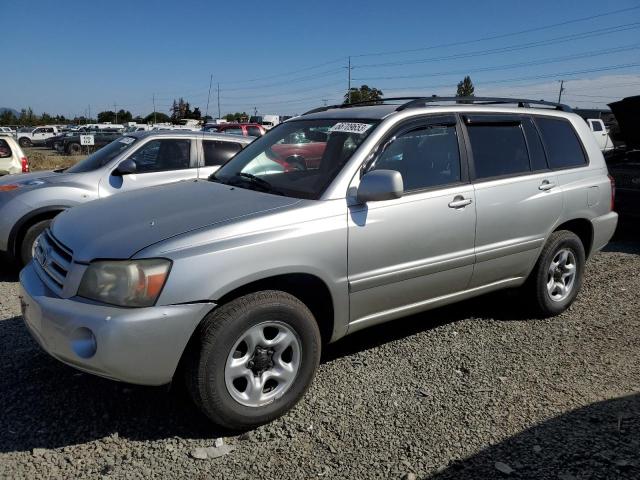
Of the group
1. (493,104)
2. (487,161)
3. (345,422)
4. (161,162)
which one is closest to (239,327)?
(345,422)

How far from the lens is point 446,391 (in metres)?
3.42

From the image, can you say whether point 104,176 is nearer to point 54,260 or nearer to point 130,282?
point 54,260

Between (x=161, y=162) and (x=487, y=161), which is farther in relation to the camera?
(x=161, y=162)

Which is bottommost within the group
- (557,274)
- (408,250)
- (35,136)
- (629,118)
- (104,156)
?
(557,274)

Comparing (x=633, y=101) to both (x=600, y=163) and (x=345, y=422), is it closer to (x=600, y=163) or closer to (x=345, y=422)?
(x=600, y=163)

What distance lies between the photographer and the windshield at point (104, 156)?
253 inches

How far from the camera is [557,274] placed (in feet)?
15.4

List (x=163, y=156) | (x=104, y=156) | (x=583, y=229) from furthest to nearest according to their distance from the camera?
(x=163, y=156), (x=104, y=156), (x=583, y=229)

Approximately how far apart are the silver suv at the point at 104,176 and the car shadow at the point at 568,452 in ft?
16.0

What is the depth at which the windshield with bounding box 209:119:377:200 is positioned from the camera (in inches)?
135

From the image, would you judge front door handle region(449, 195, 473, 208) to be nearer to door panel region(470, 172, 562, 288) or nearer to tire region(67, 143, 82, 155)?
door panel region(470, 172, 562, 288)

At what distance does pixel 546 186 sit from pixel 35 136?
5105cm

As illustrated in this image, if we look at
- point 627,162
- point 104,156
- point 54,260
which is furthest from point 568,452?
point 627,162

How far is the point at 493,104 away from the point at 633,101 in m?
4.43
